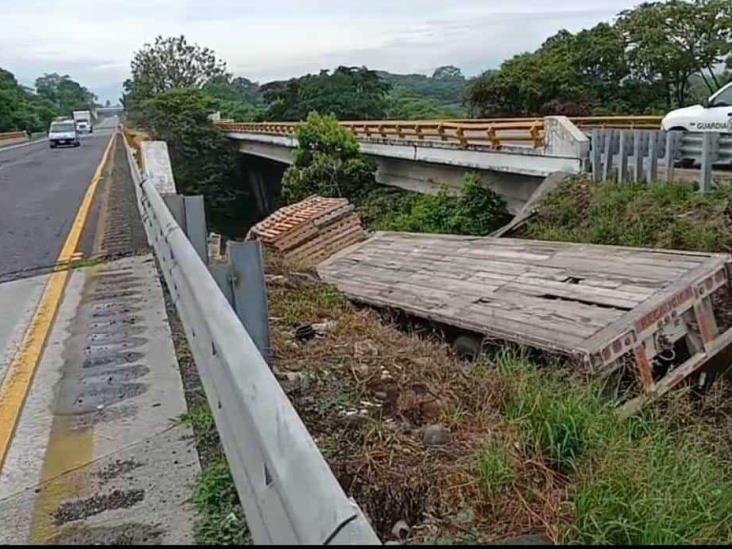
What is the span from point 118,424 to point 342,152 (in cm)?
2517

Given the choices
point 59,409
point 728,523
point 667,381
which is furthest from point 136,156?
point 728,523

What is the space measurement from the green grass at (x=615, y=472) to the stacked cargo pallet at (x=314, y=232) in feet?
37.4

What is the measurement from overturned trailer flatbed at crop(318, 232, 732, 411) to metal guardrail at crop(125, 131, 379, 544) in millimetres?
4952

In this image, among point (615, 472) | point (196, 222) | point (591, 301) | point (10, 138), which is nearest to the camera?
point (615, 472)

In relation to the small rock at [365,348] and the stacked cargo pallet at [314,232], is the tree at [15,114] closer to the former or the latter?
the stacked cargo pallet at [314,232]

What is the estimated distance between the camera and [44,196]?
17312 millimetres

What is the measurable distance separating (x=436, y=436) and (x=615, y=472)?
88 cm

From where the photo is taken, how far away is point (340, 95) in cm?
5309

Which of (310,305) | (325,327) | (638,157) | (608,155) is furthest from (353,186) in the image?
(325,327)

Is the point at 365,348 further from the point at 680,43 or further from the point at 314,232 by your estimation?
the point at 680,43

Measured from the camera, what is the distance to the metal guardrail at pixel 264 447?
161 cm

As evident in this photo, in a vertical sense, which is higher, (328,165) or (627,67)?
(627,67)

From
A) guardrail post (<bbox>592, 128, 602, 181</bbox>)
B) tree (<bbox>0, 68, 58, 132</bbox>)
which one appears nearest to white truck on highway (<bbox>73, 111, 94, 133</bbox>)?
tree (<bbox>0, 68, 58, 132</bbox>)

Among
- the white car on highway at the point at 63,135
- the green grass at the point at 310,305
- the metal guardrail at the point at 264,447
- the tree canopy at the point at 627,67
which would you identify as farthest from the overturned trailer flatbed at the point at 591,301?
the white car on highway at the point at 63,135
